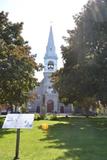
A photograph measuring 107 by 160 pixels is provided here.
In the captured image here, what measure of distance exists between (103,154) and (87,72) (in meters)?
20.2

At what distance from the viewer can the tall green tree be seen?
2948 centimetres

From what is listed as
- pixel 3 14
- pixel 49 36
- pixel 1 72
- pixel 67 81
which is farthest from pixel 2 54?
pixel 49 36

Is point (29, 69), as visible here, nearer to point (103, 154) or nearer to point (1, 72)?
point (1, 72)

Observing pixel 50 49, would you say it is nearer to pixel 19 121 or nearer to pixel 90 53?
pixel 90 53

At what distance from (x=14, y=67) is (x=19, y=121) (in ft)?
52.6

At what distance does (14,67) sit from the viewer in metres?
29.8

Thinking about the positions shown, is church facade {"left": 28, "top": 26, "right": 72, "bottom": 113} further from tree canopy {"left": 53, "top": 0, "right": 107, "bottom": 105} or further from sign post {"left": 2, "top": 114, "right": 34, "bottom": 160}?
sign post {"left": 2, "top": 114, "right": 34, "bottom": 160}

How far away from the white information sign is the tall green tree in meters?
15.0

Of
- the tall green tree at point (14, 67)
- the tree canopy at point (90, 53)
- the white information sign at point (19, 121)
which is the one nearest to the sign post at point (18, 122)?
the white information sign at point (19, 121)

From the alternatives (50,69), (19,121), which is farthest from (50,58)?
(19,121)

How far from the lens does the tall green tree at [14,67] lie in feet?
96.7

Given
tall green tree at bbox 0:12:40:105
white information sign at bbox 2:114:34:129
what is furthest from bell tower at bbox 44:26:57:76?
white information sign at bbox 2:114:34:129

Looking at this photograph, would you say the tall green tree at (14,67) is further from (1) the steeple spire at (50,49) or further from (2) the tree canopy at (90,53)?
(1) the steeple spire at (50,49)

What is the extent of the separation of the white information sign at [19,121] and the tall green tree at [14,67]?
1499 cm
